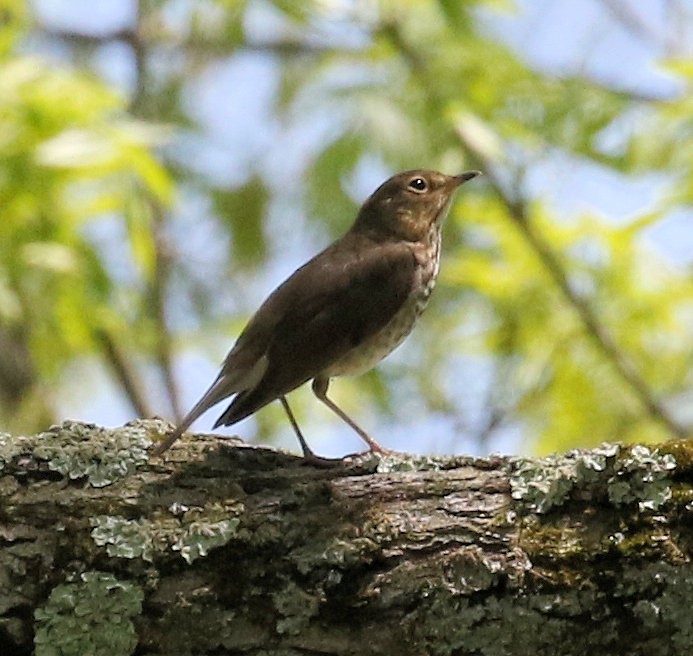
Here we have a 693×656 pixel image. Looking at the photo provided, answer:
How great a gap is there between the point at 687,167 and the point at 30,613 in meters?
3.53

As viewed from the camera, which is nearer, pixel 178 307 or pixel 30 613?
pixel 30 613

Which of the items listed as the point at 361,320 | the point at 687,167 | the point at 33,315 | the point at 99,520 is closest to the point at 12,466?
the point at 99,520

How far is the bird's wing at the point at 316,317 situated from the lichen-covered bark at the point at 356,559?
837mm

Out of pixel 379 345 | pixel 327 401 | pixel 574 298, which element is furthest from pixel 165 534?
pixel 574 298

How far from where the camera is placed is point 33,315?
6164 millimetres

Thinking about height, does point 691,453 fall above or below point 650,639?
above

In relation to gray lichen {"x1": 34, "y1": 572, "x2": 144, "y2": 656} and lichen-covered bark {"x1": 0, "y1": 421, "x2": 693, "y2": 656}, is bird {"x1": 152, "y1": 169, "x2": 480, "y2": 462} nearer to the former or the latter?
lichen-covered bark {"x1": 0, "y1": 421, "x2": 693, "y2": 656}

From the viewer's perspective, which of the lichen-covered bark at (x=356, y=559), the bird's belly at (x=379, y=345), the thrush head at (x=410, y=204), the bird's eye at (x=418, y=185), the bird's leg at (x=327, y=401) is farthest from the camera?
the bird's eye at (x=418, y=185)

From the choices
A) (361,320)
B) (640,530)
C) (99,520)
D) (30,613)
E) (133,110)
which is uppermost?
(133,110)

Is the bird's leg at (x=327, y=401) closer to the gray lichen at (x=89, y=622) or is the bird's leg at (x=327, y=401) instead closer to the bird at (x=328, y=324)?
the bird at (x=328, y=324)

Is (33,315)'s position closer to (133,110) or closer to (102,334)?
(102,334)

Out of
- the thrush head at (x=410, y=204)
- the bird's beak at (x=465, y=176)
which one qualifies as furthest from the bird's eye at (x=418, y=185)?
the bird's beak at (x=465, y=176)

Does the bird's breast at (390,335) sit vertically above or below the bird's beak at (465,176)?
below

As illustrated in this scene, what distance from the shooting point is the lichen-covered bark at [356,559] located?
3.10 m
